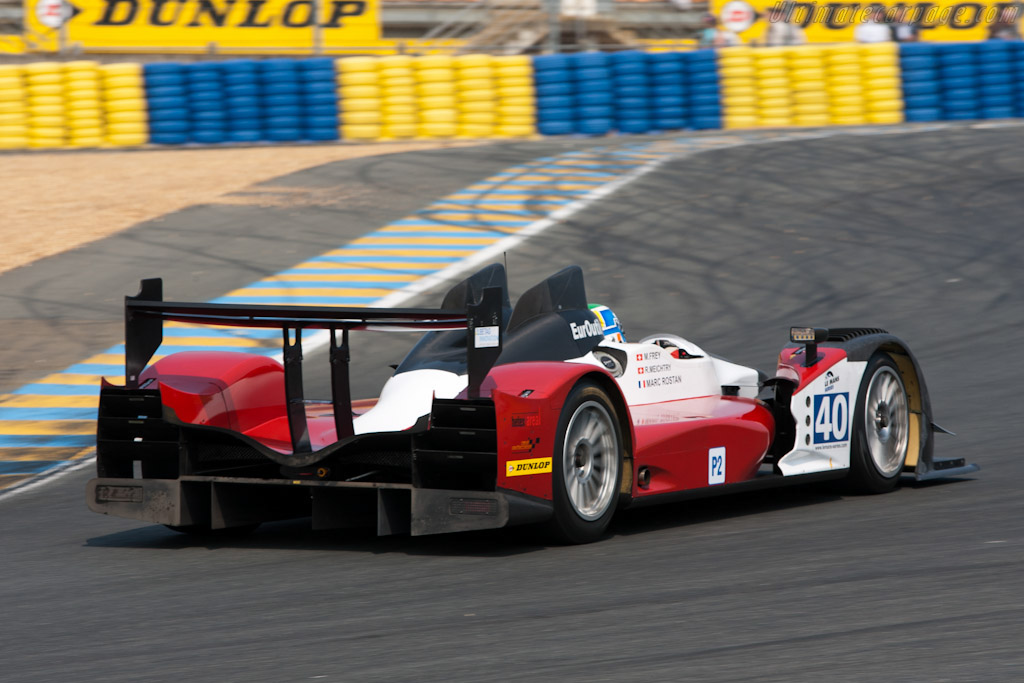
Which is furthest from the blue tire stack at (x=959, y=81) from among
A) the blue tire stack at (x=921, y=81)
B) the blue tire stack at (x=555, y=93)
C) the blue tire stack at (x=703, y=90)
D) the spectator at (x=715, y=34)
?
the blue tire stack at (x=555, y=93)

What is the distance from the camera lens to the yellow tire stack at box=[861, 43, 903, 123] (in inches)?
960

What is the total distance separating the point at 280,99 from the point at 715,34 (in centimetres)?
1055

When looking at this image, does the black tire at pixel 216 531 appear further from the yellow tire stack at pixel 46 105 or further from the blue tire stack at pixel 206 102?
the yellow tire stack at pixel 46 105

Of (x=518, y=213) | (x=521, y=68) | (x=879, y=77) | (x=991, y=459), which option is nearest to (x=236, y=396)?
(x=991, y=459)

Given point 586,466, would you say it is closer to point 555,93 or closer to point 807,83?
point 555,93

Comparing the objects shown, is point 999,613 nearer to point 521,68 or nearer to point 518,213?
point 518,213

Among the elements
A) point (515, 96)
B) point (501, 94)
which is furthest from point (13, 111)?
point (515, 96)

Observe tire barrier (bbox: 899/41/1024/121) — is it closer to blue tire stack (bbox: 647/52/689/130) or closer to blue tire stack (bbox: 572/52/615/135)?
blue tire stack (bbox: 647/52/689/130)

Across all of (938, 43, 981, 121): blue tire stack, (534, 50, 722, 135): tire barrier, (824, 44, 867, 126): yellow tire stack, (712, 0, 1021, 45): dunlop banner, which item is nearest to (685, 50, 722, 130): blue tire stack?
(534, 50, 722, 135): tire barrier

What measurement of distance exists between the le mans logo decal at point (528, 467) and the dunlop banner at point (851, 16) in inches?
986

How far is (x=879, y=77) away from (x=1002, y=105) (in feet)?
7.73

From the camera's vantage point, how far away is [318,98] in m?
23.7

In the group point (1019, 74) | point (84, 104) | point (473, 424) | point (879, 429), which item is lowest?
point (879, 429)

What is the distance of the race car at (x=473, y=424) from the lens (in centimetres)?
591
